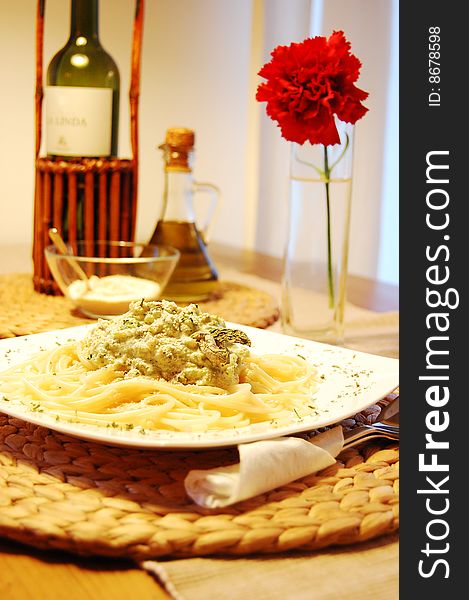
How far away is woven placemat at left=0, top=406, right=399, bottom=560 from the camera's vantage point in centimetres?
69

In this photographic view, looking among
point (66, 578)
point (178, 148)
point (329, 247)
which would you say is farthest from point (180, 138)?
point (66, 578)

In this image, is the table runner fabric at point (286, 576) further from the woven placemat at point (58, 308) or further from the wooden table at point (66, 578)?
the woven placemat at point (58, 308)

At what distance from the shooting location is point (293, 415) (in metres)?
0.89

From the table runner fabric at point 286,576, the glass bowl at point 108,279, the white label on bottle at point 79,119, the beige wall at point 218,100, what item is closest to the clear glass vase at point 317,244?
the glass bowl at point 108,279

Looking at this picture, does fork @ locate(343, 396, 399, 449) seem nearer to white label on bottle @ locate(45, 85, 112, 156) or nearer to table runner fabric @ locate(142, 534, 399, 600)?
table runner fabric @ locate(142, 534, 399, 600)

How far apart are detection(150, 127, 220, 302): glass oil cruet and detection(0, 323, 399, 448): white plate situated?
555mm

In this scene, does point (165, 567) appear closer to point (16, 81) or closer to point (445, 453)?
point (445, 453)

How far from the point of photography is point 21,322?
5.04 ft

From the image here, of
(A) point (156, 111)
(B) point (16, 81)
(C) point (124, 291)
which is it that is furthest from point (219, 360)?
(A) point (156, 111)

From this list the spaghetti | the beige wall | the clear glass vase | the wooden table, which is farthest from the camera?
the beige wall

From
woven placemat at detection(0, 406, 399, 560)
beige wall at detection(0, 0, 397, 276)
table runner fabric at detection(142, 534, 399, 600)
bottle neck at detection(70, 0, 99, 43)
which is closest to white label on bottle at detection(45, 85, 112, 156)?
bottle neck at detection(70, 0, 99, 43)

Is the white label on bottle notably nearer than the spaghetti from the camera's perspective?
No

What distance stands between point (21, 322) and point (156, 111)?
2.11 metres

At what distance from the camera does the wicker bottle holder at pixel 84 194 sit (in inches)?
69.9
